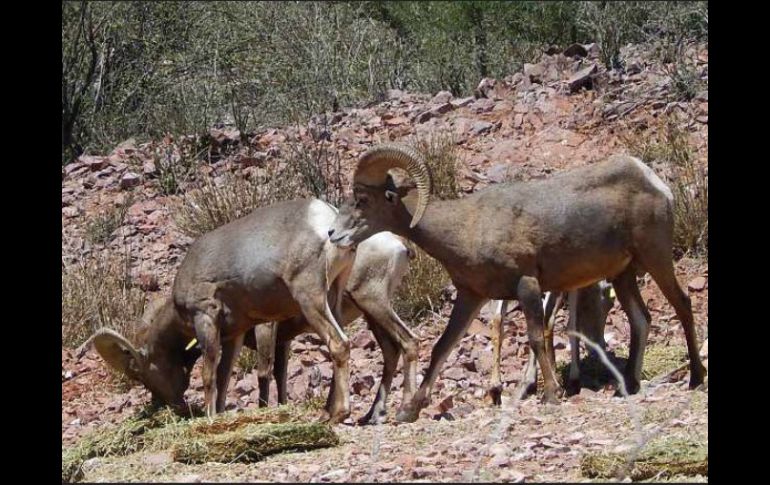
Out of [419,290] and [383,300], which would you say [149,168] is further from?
[383,300]

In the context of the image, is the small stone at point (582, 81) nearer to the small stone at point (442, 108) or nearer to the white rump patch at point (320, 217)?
the small stone at point (442, 108)

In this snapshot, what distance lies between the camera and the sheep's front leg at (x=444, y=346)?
11.3 m

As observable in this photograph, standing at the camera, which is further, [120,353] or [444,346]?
[120,353]

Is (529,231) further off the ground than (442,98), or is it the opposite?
(442,98)

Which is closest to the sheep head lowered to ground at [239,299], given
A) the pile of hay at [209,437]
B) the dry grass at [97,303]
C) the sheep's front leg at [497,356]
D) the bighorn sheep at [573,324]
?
the pile of hay at [209,437]

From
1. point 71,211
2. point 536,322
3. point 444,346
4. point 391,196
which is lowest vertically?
point 444,346

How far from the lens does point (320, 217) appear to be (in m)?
11.7

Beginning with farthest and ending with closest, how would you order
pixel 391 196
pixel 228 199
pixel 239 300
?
pixel 228 199 → pixel 239 300 → pixel 391 196

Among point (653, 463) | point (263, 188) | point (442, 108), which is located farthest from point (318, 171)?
point (653, 463)

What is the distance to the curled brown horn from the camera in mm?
11461

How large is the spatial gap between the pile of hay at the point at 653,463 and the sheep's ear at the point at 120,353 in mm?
5626

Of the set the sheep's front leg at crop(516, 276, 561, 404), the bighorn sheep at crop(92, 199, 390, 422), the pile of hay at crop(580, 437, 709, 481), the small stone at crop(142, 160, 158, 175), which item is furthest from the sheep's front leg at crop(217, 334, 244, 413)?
the small stone at crop(142, 160, 158, 175)

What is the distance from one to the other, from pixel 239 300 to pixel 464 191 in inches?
198
